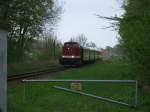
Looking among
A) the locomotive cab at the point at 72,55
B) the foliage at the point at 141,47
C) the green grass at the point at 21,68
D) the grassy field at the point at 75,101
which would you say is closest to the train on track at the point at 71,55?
the locomotive cab at the point at 72,55

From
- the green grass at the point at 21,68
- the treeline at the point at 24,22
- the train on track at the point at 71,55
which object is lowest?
the green grass at the point at 21,68

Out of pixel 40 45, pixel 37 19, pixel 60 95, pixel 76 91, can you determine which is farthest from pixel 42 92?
pixel 40 45

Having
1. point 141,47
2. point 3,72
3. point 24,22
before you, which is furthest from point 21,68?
point 3,72

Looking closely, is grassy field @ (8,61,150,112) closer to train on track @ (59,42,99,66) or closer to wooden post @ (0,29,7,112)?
wooden post @ (0,29,7,112)

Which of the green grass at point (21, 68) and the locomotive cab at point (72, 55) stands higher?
the locomotive cab at point (72, 55)

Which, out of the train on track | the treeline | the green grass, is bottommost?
the green grass

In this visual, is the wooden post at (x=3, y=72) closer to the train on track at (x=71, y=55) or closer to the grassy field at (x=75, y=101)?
the grassy field at (x=75, y=101)

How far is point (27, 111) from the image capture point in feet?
41.5

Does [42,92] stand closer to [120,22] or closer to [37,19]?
[120,22]

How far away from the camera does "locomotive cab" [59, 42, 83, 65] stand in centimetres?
5391

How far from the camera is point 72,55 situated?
177 ft

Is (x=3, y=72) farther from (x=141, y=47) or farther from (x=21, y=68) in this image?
(x=21, y=68)

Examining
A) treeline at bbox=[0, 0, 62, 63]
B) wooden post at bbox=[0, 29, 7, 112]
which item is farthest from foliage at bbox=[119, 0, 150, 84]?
treeline at bbox=[0, 0, 62, 63]

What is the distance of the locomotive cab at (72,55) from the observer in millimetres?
53906
